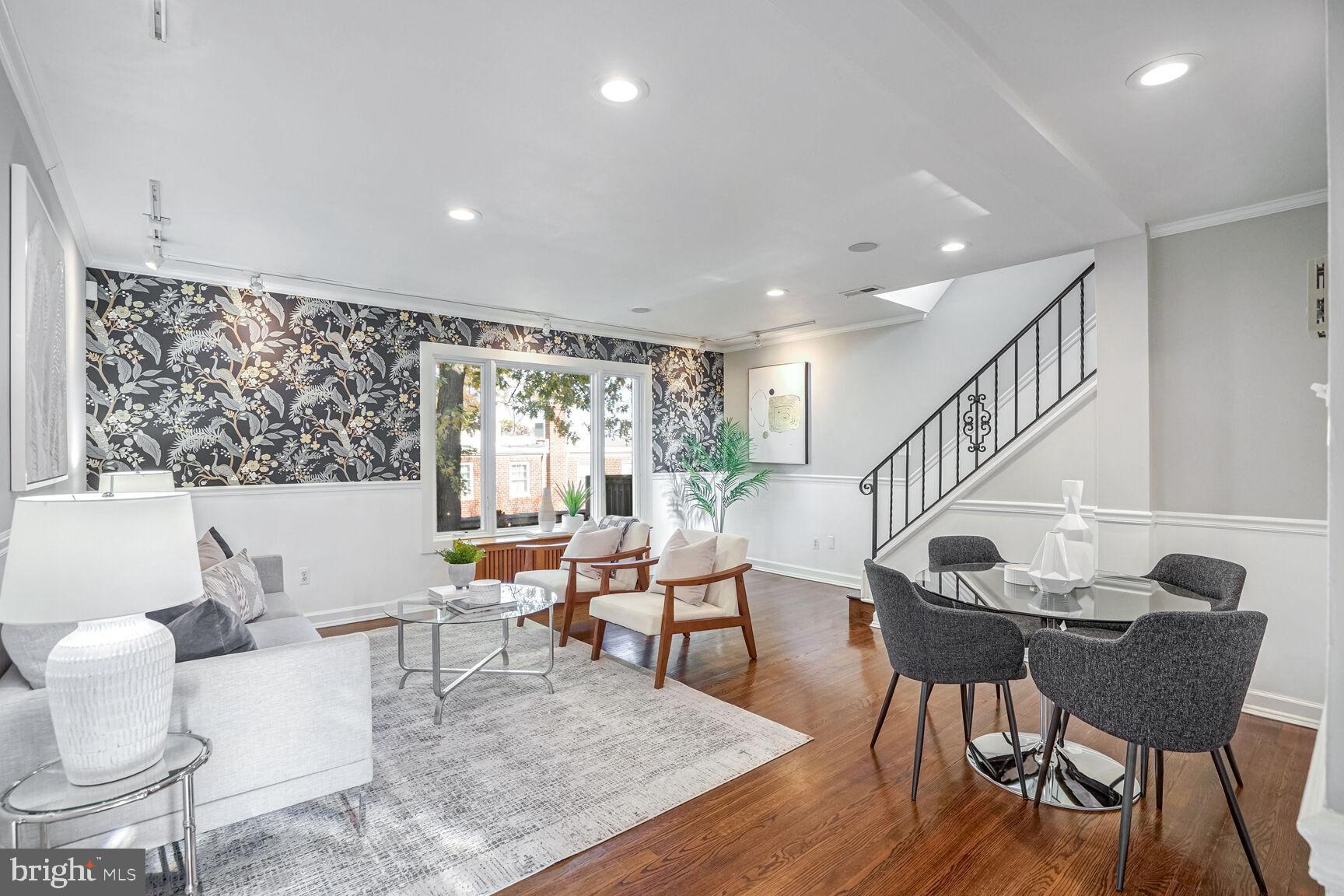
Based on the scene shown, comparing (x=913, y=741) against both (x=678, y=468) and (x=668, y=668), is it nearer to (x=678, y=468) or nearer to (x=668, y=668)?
(x=668, y=668)

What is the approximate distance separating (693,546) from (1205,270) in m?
3.23

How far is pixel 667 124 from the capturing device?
2471mm

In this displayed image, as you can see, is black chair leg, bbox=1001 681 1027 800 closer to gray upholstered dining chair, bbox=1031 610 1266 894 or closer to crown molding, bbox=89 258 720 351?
gray upholstered dining chair, bbox=1031 610 1266 894

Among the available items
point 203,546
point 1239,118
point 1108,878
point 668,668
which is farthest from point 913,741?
point 203,546

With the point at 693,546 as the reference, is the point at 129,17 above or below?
above

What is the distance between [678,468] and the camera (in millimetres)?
7379

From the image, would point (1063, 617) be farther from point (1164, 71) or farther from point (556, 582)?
point (556, 582)

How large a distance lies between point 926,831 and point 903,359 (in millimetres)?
4664

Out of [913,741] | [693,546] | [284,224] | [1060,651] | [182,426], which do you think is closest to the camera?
[1060,651]

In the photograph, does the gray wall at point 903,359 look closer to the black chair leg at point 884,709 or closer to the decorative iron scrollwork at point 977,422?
the decorative iron scrollwork at point 977,422

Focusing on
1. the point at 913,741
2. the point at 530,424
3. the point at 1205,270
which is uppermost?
the point at 1205,270

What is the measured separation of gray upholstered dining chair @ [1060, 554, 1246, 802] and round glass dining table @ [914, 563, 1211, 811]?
0.21 ft

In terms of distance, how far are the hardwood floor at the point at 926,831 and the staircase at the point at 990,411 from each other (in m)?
2.24

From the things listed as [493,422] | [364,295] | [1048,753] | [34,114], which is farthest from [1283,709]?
[364,295]
